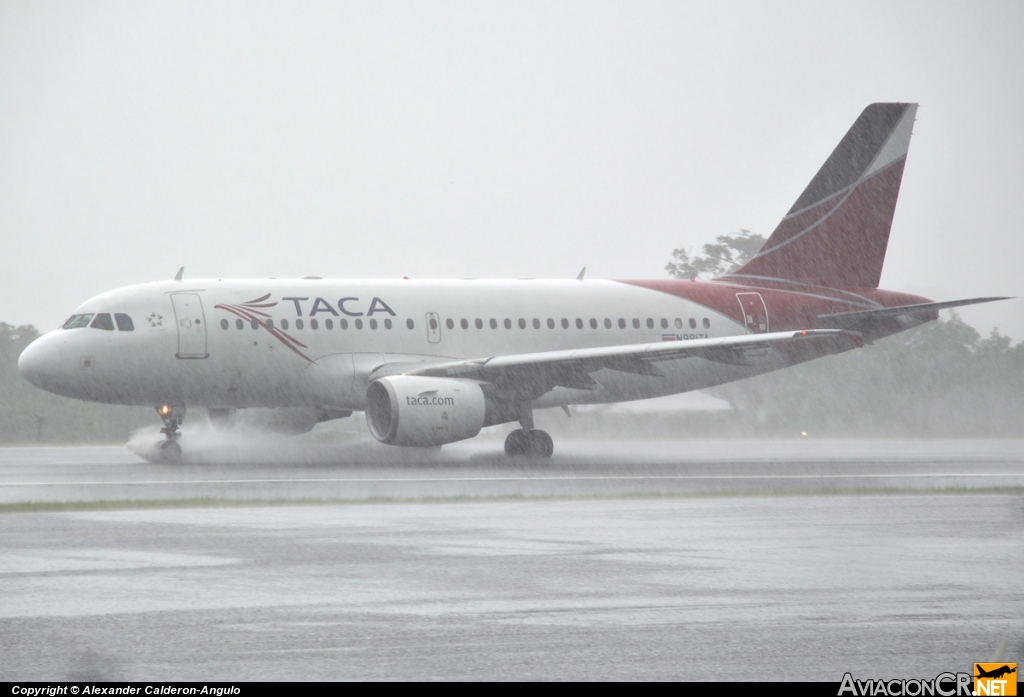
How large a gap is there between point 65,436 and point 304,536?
35133mm

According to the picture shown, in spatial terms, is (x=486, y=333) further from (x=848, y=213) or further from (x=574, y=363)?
(x=848, y=213)

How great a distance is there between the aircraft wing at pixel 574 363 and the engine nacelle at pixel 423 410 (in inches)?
35.1

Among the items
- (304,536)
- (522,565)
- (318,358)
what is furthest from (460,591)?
(318,358)

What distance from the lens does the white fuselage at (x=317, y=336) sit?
24891mm

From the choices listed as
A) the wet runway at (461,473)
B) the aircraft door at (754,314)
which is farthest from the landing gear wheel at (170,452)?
the aircraft door at (754,314)

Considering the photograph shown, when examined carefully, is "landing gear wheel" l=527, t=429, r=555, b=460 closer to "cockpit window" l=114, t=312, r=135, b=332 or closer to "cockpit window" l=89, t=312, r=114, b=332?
"cockpit window" l=114, t=312, r=135, b=332

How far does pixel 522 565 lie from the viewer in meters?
9.59

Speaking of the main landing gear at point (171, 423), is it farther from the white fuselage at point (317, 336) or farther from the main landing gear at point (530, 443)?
the main landing gear at point (530, 443)

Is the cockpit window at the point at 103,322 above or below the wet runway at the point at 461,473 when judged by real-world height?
above

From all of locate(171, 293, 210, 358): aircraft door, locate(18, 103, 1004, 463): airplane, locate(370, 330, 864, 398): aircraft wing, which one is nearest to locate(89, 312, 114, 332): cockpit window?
locate(18, 103, 1004, 463): airplane

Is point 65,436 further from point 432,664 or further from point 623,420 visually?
point 432,664

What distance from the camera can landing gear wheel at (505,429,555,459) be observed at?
26.7 metres

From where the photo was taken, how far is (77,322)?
2527 centimetres

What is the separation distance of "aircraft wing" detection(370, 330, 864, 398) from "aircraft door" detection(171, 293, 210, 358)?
3.58 m
